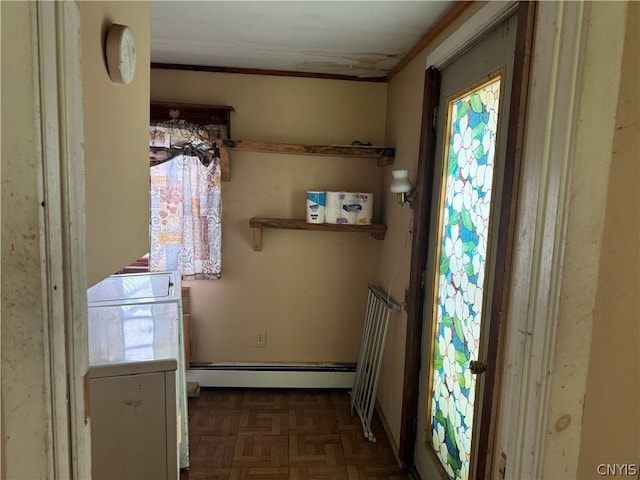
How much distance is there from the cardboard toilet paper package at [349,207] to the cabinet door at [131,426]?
1499 millimetres

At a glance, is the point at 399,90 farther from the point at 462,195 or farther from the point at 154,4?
the point at 154,4

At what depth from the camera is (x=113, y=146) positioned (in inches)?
37.6

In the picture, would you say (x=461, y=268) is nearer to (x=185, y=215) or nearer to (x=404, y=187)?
(x=404, y=187)

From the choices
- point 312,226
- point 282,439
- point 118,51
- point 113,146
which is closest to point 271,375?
point 282,439

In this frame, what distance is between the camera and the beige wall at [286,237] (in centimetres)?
278

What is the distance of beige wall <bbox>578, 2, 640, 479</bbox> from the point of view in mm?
673

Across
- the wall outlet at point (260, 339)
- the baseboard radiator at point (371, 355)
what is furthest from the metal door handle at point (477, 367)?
the wall outlet at point (260, 339)

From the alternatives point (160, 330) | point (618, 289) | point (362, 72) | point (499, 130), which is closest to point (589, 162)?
point (618, 289)

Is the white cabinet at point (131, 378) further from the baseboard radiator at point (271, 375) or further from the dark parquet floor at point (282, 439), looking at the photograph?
the baseboard radiator at point (271, 375)

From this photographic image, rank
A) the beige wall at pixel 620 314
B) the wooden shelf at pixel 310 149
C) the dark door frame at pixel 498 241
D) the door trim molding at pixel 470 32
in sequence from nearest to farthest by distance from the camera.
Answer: the beige wall at pixel 620 314, the dark door frame at pixel 498 241, the door trim molding at pixel 470 32, the wooden shelf at pixel 310 149

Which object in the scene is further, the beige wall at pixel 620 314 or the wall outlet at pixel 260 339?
the wall outlet at pixel 260 339

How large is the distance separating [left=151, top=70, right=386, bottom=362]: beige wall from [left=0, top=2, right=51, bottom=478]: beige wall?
2.26 meters

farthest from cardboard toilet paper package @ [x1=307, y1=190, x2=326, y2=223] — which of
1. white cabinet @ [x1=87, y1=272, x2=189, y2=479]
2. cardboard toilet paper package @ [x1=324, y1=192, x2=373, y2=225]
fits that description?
white cabinet @ [x1=87, y1=272, x2=189, y2=479]

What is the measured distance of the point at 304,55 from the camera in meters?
2.39
